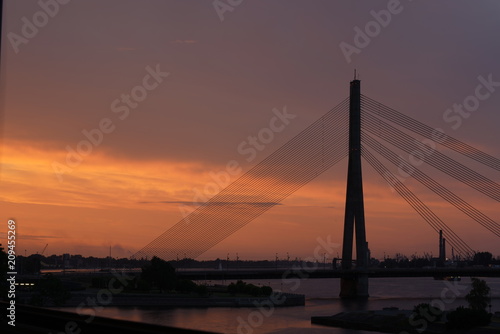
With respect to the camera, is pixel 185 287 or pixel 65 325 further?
pixel 185 287

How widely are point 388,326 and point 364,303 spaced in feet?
71.9

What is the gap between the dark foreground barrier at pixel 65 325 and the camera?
8.35 metres

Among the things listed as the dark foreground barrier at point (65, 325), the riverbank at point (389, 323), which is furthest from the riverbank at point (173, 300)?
the dark foreground barrier at point (65, 325)

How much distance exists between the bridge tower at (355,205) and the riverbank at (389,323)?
37.7 feet

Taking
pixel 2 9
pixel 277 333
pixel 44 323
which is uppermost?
pixel 2 9

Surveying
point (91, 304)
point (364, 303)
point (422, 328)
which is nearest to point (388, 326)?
point (422, 328)

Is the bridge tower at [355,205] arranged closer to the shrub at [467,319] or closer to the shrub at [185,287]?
the shrub at [185,287]

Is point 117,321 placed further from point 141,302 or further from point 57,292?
point 141,302

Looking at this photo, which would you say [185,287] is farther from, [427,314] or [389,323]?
[427,314]

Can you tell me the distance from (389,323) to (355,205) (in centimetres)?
1840

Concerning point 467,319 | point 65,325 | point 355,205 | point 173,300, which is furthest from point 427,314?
point 65,325

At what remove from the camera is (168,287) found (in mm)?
73688

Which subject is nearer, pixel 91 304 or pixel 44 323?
pixel 44 323

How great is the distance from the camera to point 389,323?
45500mm
